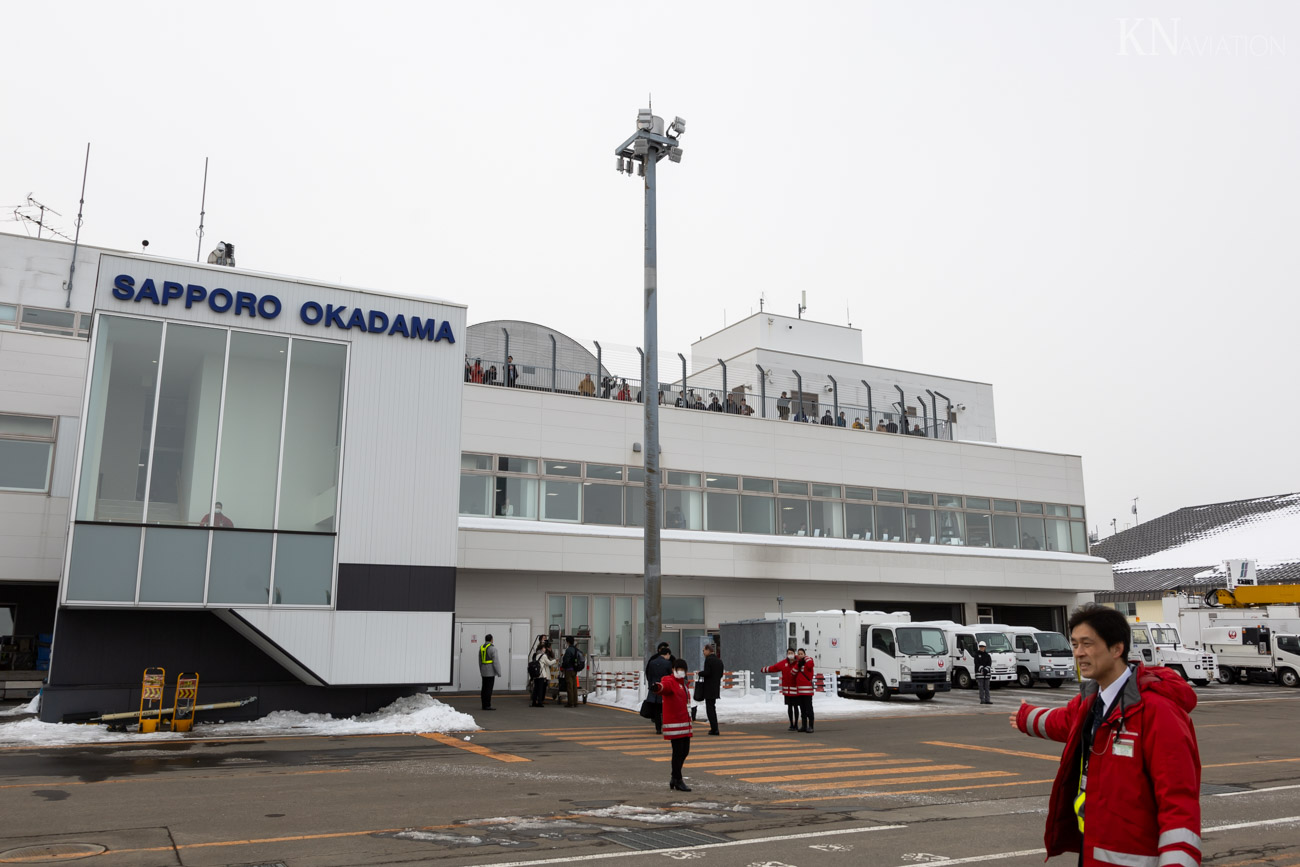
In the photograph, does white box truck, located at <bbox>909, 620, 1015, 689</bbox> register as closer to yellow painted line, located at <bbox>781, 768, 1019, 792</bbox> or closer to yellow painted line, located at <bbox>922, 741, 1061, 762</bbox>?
yellow painted line, located at <bbox>922, 741, 1061, 762</bbox>

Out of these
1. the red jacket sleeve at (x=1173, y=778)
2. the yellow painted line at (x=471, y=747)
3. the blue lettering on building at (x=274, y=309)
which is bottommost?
the yellow painted line at (x=471, y=747)

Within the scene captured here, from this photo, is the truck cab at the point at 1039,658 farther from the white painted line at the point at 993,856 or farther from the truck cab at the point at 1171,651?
the white painted line at the point at 993,856

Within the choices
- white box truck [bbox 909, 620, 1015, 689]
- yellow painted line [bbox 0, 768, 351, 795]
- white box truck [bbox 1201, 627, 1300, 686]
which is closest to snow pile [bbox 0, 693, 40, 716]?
yellow painted line [bbox 0, 768, 351, 795]

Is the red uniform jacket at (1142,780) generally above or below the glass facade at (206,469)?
below

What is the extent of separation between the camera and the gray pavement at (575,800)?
8.59 m

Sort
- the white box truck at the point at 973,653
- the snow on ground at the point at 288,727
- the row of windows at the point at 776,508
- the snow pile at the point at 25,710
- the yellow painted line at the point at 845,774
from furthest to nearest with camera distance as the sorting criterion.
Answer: the white box truck at the point at 973,653 → the row of windows at the point at 776,508 → the snow pile at the point at 25,710 → the snow on ground at the point at 288,727 → the yellow painted line at the point at 845,774

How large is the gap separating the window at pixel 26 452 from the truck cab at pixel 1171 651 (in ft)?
116

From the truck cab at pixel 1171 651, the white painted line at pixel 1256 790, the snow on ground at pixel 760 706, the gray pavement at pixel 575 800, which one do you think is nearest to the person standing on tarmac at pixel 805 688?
the gray pavement at pixel 575 800

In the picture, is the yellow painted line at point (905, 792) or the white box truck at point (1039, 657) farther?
the white box truck at point (1039, 657)

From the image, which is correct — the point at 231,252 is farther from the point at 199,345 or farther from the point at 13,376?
the point at 13,376

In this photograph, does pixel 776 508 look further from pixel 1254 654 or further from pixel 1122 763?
pixel 1122 763

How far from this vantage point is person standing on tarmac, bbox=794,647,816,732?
19.4m

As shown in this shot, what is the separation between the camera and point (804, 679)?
19.7m

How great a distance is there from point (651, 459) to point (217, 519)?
9.68 meters
